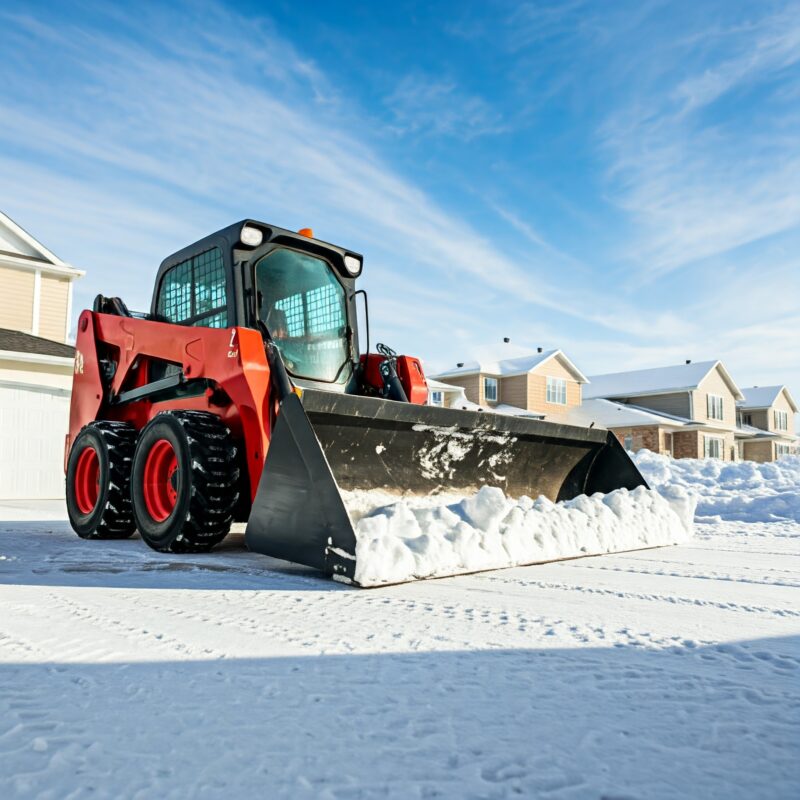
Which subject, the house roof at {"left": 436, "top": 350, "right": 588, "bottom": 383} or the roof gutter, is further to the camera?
the house roof at {"left": 436, "top": 350, "right": 588, "bottom": 383}

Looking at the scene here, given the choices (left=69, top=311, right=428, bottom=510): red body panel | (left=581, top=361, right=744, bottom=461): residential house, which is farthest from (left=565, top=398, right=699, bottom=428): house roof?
(left=69, top=311, right=428, bottom=510): red body panel

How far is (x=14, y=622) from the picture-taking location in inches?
111

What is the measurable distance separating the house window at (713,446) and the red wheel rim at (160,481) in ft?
98.6

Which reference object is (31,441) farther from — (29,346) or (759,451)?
(759,451)

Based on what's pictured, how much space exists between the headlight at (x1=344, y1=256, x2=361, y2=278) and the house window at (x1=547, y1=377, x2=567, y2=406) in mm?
25248

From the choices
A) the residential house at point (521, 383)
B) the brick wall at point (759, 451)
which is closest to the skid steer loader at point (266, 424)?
the residential house at point (521, 383)

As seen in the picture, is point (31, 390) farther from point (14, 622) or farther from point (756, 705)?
point (756, 705)

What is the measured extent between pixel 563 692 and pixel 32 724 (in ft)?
4.51

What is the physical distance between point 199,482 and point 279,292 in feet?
5.61

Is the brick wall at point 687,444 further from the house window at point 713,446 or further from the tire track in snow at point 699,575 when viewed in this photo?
the tire track in snow at point 699,575

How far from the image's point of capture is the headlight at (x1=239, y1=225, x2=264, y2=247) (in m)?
5.25

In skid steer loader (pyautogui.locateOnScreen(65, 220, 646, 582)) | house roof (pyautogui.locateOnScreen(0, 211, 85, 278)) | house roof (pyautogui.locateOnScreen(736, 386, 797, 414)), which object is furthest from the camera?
house roof (pyautogui.locateOnScreen(736, 386, 797, 414))

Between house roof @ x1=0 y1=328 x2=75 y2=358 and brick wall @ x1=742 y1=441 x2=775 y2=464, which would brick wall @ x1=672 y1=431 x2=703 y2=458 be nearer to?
brick wall @ x1=742 y1=441 x2=775 y2=464

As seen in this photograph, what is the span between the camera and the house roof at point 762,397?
40.8 m
